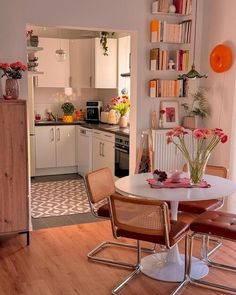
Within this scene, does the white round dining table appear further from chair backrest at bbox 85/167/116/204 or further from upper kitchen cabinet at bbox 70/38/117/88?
upper kitchen cabinet at bbox 70/38/117/88

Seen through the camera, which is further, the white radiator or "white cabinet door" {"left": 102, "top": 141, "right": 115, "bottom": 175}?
"white cabinet door" {"left": 102, "top": 141, "right": 115, "bottom": 175}

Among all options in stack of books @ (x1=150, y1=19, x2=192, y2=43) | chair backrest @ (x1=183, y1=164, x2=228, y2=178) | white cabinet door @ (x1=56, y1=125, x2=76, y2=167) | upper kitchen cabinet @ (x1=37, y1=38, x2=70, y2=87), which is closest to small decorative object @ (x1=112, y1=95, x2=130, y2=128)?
white cabinet door @ (x1=56, y1=125, x2=76, y2=167)

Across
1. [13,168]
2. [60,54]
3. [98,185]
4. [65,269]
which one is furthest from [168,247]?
[60,54]

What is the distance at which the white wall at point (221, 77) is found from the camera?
4.38 m

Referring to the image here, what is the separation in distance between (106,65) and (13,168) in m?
3.30

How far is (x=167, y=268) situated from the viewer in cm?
332

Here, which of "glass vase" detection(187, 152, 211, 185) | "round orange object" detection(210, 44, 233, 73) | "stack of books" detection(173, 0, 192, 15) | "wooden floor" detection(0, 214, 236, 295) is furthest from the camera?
"stack of books" detection(173, 0, 192, 15)

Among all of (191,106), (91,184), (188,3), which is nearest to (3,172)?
(91,184)

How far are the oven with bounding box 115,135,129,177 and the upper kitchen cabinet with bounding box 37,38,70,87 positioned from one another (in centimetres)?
185

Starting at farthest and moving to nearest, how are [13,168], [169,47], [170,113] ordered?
1. [170,113]
2. [169,47]
3. [13,168]

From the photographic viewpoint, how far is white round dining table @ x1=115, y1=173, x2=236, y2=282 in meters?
2.92

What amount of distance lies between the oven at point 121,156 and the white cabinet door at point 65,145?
4.75 ft

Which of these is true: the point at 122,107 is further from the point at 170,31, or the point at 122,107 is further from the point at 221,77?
the point at 221,77

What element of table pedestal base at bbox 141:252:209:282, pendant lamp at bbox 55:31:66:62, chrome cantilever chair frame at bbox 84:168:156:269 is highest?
pendant lamp at bbox 55:31:66:62
